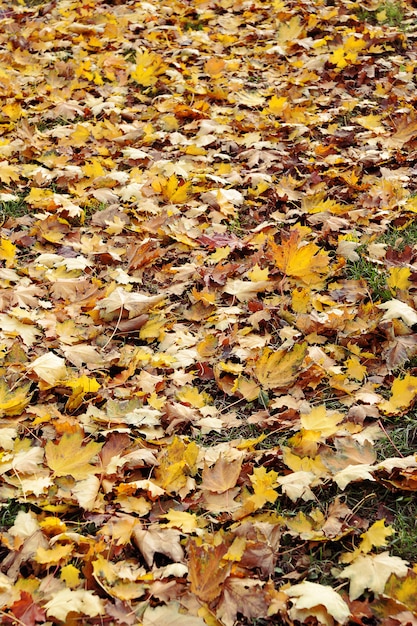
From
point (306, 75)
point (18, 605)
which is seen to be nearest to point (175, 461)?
point (18, 605)

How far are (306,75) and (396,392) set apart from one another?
296 cm

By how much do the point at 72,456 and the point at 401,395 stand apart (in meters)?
1.07

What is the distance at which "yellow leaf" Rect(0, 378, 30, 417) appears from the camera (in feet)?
7.20

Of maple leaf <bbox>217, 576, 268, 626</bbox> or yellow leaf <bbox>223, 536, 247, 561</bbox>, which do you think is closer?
maple leaf <bbox>217, 576, 268, 626</bbox>

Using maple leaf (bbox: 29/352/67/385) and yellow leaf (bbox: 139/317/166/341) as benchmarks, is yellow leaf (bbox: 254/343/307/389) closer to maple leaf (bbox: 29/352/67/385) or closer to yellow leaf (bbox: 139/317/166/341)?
yellow leaf (bbox: 139/317/166/341)

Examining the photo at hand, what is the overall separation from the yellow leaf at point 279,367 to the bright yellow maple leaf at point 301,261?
1.67 feet

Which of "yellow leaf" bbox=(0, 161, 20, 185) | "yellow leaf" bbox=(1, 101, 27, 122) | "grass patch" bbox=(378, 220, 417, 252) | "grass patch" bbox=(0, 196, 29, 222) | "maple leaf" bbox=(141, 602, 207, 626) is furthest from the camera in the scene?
"yellow leaf" bbox=(1, 101, 27, 122)

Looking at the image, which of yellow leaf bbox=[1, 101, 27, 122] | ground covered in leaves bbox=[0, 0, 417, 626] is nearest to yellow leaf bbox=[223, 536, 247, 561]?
ground covered in leaves bbox=[0, 0, 417, 626]

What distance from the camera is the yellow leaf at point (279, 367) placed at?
233cm

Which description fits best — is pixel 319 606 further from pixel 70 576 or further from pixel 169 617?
pixel 70 576

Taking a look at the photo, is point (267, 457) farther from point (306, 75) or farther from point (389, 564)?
point (306, 75)

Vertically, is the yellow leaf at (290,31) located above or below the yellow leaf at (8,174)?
above

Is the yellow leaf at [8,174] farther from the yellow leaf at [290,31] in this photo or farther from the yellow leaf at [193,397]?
the yellow leaf at [290,31]

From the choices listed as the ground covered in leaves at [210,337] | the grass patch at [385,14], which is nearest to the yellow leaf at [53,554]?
the ground covered in leaves at [210,337]
